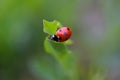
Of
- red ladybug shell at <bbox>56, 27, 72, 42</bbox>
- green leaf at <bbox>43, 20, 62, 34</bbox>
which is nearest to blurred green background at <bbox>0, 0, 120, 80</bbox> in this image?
red ladybug shell at <bbox>56, 27, 72, 42</bbox>

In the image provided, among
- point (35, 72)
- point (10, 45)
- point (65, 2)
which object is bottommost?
point (35, 72)

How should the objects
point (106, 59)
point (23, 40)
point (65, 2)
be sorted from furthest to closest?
point (65, 2), point (23, 40), point (106, 59)

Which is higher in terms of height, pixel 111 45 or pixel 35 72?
pixel 111 45

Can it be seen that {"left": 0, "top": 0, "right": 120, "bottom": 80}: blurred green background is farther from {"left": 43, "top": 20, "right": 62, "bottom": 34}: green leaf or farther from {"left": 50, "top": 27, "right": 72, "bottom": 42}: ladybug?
{"left": 43, "top": 20, "right": 62, "bottom": 34}: green leaf

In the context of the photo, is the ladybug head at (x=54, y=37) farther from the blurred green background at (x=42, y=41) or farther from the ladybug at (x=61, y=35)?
the blurred green background at (x=42, y=41)

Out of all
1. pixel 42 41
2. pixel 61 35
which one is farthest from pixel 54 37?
pixel 42 41

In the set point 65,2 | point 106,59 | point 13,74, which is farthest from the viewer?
point 65,2

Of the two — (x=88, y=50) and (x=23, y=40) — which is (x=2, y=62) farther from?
(x=88, y=50)

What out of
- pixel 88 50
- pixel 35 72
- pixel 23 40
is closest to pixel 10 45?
pixel 23 40
